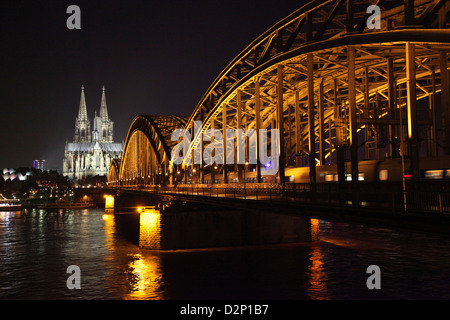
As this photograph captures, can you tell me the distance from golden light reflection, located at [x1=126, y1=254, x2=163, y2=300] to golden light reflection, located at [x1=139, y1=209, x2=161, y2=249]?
7.52 feet

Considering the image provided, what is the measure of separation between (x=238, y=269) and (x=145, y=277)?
249 inches

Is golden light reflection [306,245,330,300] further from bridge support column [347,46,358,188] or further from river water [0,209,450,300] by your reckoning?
bridge support column [347,46,358,188]

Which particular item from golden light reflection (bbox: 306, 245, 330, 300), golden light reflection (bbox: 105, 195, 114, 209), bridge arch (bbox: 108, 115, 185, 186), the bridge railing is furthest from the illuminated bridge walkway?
golden light reflection (bbox: 105, 195, 114, 209)

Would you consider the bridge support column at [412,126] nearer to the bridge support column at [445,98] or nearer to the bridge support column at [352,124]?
the bridge support column at [352,124]

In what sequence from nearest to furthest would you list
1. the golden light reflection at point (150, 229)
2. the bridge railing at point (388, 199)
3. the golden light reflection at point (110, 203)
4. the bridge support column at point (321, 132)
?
the bridge railing at point (388, 199)
the golden light reflection at point (150, 229)
the bridge support column at point (321, 132)
the golden light reflection at point (110, 203)

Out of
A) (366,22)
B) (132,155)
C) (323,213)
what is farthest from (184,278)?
(132,155)

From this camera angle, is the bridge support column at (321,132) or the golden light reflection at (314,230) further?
the golden light reflection at (314,230)

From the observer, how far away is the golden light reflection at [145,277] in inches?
1125

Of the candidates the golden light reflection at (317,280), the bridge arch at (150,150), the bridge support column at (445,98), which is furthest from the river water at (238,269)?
the bridge arch at (150,150)

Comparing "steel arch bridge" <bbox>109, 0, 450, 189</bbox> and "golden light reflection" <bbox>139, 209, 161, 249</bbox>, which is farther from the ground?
"steel arch bridge" <bbox>109, 0, 450, 189</bbox>

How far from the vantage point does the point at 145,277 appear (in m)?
33.1

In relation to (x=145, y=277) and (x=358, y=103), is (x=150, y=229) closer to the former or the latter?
(x=145, y=277)

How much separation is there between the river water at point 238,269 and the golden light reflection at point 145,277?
0.18 feet

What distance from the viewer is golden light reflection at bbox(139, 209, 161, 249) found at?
44062 mm
